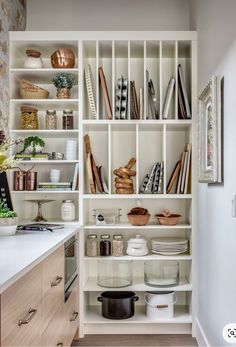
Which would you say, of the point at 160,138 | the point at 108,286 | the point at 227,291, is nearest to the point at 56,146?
the point at 160,138

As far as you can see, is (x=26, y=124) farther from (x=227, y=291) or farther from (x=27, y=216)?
(x=227, y=291)

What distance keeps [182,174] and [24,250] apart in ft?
5.26

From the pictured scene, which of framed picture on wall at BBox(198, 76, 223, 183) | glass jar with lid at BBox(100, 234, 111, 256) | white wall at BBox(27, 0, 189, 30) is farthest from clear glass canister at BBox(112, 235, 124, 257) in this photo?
white wall at BBox(27, 0, 189, 30)

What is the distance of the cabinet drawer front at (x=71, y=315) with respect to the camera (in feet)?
8.80

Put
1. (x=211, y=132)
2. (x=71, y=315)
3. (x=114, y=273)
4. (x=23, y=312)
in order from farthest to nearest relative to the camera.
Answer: (x=114, y=273) < (x=71, y=315) < (x=211, y=132) < (x=23, y=312)

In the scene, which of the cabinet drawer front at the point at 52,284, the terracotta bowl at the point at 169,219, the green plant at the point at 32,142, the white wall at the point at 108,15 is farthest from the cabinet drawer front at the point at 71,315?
the white wall at the point at 108,15

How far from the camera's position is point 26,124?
3348 millimetres

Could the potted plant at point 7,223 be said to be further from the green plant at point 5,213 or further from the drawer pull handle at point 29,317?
the drawer pull handle at point 29,317

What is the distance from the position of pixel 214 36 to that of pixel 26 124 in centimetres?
156

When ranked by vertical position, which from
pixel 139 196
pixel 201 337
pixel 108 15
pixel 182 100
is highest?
pixel 108 15

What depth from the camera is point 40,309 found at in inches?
78.6

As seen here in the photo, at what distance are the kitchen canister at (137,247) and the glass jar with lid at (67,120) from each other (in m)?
1.01

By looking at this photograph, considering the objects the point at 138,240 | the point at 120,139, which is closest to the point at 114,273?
the point at 138,240

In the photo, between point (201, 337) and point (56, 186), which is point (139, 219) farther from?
A: point (201, 337)
